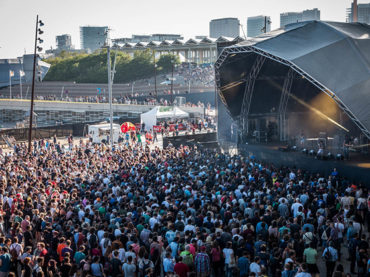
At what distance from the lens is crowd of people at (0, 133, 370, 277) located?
8898 millimetres

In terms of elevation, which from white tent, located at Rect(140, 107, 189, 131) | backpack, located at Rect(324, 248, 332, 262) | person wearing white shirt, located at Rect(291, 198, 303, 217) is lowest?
backpack, located at Rect(324, 248, 332, 262)

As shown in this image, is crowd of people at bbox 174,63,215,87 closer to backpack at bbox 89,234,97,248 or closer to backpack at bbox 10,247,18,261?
backpack at bbox 89,234,97,248

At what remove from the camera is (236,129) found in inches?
1151

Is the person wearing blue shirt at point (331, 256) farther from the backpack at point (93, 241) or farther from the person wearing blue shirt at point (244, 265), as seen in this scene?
the backpack at point (93, 241)

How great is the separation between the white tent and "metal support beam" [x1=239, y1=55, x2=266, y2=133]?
10.4m

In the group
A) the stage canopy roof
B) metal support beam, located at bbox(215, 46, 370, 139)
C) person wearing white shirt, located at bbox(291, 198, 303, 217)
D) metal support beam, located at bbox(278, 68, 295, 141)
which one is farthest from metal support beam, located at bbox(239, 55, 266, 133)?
person wearing white shirt, located at bbox(291, 198, 303, 217)

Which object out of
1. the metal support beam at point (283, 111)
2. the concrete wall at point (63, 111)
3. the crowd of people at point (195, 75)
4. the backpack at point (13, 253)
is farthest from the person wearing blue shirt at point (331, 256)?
the crowd of people at point (195, 75)

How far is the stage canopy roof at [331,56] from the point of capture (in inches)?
719

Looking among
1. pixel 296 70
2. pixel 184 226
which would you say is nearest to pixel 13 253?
pixel 184 226

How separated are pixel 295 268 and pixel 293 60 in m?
12.9

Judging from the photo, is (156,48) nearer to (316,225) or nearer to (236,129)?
(236,129)

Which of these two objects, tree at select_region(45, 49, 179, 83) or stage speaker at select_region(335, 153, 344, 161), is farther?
tree at select_region(45, 49, 179, 83)

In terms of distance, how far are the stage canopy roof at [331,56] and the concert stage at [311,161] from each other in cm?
179

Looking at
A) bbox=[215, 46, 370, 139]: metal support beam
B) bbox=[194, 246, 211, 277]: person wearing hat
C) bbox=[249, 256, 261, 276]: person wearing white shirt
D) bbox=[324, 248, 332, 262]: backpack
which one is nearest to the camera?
bbox=[249, 256, 261, 276]: person wearing white shirt
